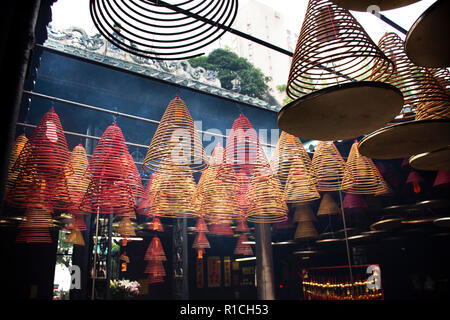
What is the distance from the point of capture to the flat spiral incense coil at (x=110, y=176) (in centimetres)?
272

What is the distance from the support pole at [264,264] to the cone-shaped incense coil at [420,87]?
17.3ft

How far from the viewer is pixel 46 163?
273cm

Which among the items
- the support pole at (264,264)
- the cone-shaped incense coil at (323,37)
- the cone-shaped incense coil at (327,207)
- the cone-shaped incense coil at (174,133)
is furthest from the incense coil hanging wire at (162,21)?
the support pole at (264,264)

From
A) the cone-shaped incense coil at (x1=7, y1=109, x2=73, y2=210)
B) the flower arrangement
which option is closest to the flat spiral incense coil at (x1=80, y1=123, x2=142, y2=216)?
the cone-shaped incense coil at (x1=7, y1=109, x2=73, y2=210)

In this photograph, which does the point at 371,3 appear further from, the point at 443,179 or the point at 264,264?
the point at 264,264

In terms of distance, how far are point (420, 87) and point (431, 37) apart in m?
0.56

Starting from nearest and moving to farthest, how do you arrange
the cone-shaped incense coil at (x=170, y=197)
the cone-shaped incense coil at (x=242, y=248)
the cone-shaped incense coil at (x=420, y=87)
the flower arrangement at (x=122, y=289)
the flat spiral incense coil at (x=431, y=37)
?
the flat spiral incense coil at (x=431, y=37)
the cone-shaped incense coil at (x=420, y=87)
the cone-shaped incense coil at (x=170, y=197)
the flower arrangement at (x=122, y=289)
the cone-shaped incense coil at (x=242, y=248)

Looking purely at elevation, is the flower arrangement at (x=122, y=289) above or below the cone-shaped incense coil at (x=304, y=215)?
below

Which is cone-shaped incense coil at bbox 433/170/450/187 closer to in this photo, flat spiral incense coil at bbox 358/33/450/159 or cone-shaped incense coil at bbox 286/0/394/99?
flat spiral incense coil at bbox 358/33/450/159

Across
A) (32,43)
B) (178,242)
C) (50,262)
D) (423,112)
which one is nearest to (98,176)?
(32,43)

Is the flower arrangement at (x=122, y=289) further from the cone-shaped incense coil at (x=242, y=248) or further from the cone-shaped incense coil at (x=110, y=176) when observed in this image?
the cone-shaped incense coil at (x=110, y=176)

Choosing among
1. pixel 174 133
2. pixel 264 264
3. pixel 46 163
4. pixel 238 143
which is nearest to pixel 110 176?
pixel 46 163

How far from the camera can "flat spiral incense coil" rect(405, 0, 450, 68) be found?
1114 millimetres
